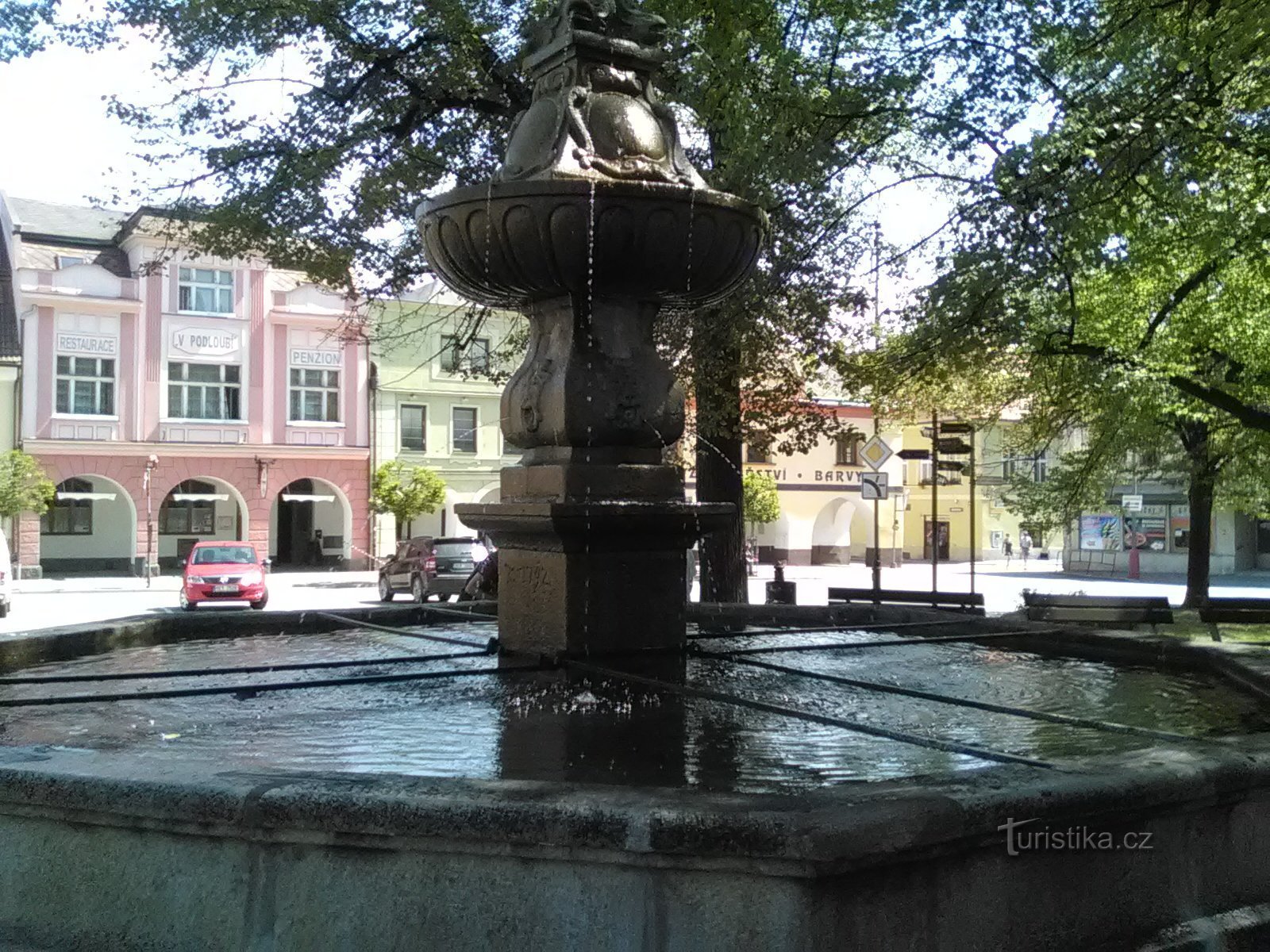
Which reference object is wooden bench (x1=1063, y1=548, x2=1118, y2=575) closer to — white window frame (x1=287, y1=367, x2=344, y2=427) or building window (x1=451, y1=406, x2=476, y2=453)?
building window (x1=451, y1=406, x2=476, y2=453)

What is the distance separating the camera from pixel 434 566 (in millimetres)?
26703

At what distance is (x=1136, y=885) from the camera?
126 inches

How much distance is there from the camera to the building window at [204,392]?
135 ft

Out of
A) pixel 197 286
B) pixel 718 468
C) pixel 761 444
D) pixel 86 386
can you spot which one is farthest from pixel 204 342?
pixel 718 468

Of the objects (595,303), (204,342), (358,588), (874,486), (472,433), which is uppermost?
(204,342)

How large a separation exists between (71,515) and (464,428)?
13.7 m

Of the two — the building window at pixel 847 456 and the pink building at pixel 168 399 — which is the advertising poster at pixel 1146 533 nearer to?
the building window at pixel 847 456

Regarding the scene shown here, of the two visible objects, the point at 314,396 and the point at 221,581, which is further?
the point at 314,396

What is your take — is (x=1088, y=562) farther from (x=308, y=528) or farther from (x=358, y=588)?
(x=308, y=528)

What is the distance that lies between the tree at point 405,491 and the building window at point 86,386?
8548 millimetres

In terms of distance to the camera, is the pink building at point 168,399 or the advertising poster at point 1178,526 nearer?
the pink building at point 168,399

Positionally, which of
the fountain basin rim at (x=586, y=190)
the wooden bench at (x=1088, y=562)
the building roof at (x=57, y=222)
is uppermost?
the building roof at (x=57, y=222)

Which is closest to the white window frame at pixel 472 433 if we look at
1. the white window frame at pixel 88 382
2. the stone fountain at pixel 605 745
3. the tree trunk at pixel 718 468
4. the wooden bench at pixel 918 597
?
the white window frame at pixel 88 382

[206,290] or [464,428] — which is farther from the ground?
[206,290]
